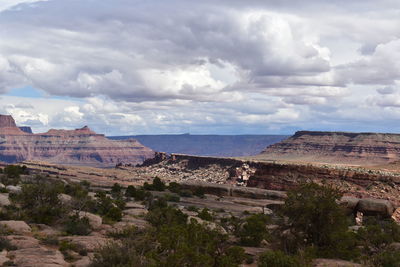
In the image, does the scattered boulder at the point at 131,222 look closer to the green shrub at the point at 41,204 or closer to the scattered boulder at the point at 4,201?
the green shrub at the point at 41,204

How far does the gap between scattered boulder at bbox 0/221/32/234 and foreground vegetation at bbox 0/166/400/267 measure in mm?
2476

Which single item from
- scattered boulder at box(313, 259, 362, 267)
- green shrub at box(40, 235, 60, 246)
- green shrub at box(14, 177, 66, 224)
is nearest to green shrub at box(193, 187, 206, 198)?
green shrub at box(14, 177, 66, 224)

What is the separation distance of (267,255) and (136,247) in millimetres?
6337

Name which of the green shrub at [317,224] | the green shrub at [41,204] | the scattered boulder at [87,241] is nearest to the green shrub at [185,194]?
the green shrub at [41,204]

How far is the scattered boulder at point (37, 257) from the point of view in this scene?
2098 centimetres

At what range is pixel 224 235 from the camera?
86.9 feet

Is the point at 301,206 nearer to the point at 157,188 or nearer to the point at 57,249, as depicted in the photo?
the point at 57,249

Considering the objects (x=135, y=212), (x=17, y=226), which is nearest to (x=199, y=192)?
(x=135, y=212)

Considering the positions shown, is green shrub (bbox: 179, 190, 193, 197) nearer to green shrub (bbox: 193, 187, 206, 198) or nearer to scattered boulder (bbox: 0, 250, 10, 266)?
green shrub (bbox: 193, 187, 206, 198)

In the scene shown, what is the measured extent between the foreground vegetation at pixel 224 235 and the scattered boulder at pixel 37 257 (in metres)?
1.00

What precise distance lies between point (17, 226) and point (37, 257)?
7920 millimetres

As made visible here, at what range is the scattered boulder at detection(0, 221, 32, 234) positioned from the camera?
28.5 meters

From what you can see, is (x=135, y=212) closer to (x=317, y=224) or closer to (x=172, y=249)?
(x=317, y=224)

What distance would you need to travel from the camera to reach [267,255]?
2277 centimetres
